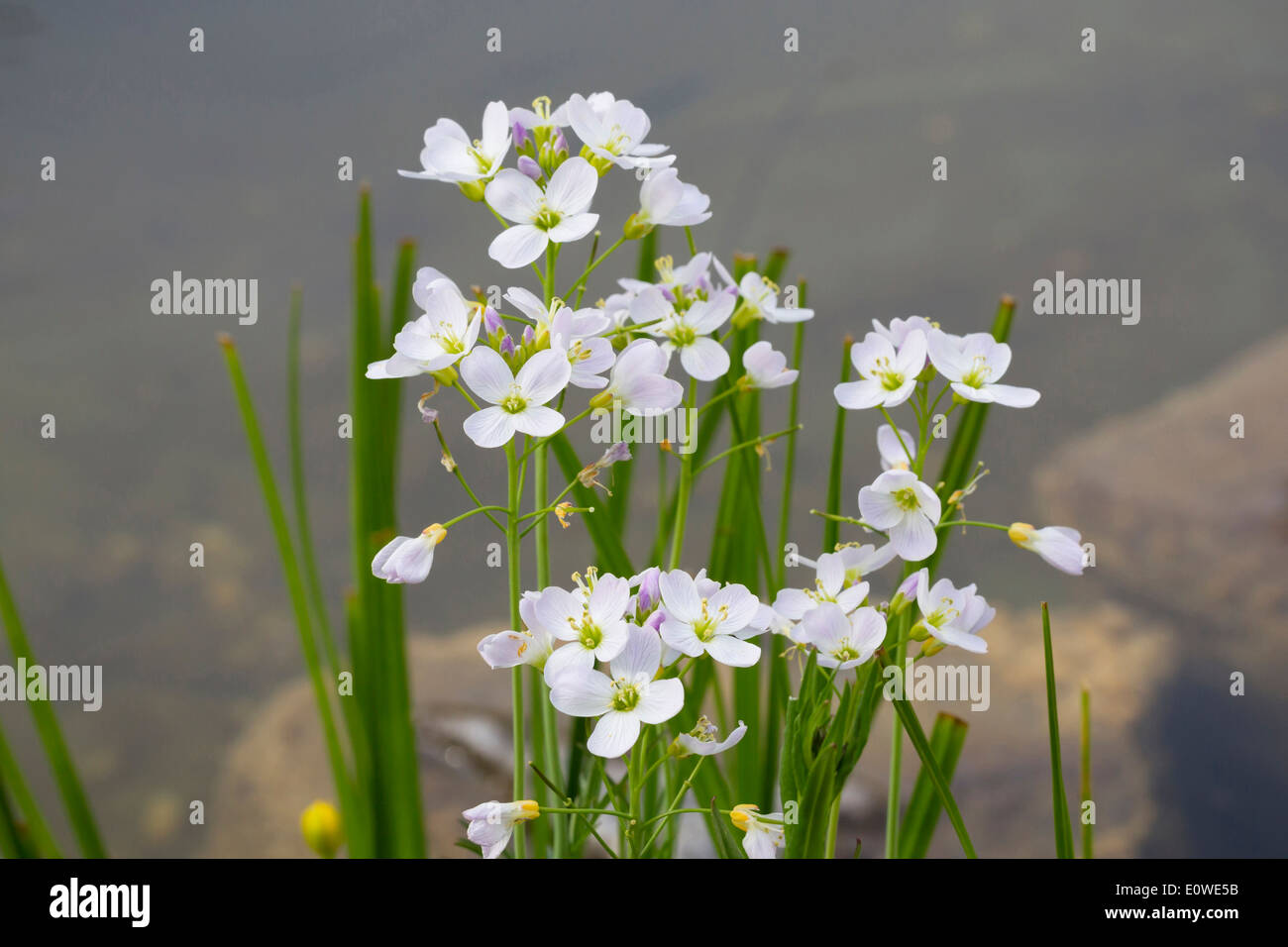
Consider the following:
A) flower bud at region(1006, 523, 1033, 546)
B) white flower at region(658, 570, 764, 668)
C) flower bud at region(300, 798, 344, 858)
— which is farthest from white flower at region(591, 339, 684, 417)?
flower bud at region(300, 798, 344, 858)

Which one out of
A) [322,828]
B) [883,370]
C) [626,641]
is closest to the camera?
[626,641]

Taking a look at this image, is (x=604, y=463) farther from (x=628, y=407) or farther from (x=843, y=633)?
(x=843, y=633)

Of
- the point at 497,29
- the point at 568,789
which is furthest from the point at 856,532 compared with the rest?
the point at 497,29

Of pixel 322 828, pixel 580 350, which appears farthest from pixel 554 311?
pixel 322 828

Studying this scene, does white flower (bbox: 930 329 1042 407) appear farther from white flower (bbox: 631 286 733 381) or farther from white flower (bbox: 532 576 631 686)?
white flower (bbox: 532 576 631 686)

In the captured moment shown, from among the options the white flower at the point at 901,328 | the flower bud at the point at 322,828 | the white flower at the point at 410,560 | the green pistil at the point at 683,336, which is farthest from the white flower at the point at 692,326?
the flower bud at the point at 322,828
